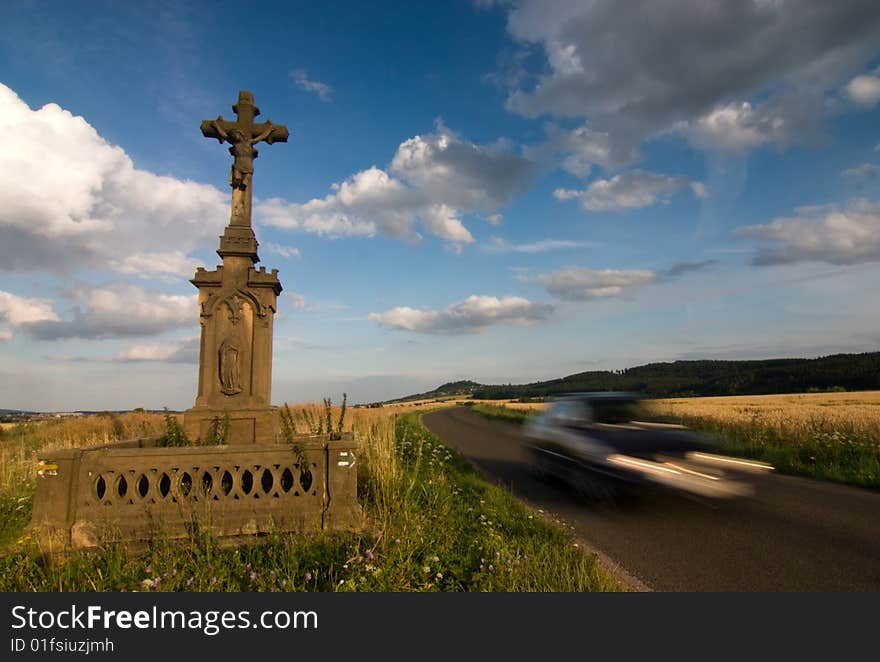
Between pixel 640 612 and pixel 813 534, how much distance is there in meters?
3.52

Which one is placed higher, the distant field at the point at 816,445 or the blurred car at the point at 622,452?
the blurred car at the point at 622,452

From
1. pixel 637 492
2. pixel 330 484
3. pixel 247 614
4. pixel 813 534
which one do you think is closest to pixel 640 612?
pixel 247 614

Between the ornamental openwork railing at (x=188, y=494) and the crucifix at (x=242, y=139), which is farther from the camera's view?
the crucifix at (x=242, y=139)

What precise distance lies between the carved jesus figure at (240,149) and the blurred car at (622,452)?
274 inches

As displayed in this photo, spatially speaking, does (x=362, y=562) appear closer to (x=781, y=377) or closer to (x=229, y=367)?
(x=229, y=367)

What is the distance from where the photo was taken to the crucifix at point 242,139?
802cm

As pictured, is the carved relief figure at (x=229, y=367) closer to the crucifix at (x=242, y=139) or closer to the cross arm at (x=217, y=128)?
the crucifix at (x=242, y=139)

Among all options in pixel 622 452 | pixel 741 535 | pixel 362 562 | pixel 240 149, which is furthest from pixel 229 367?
pixel 741 535

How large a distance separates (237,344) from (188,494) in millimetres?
3233

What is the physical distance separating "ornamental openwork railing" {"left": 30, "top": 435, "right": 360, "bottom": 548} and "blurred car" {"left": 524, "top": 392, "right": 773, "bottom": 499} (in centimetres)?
374

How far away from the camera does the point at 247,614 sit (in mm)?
2986


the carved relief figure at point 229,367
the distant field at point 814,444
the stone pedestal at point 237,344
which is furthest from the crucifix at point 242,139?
the distant field at point 814,444

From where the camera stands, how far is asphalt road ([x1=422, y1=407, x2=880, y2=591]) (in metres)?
3.98

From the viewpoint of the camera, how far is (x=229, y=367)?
24.0 feet
